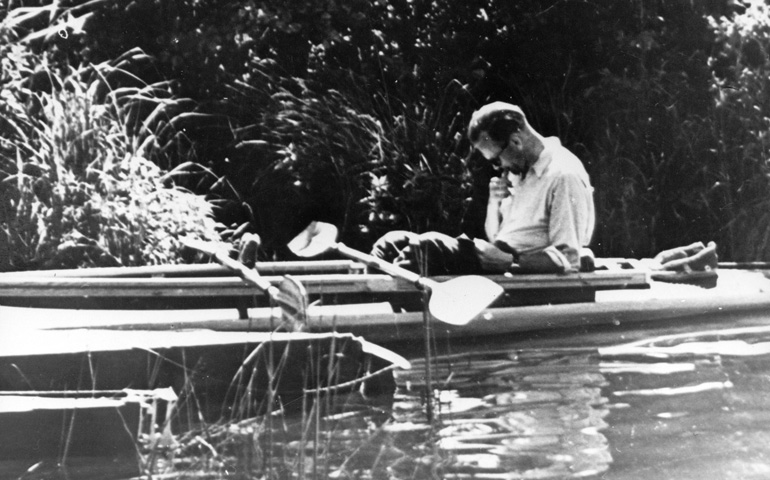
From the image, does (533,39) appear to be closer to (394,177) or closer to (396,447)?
(394,177)

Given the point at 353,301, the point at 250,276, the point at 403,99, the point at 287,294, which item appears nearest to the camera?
the point at 287,294

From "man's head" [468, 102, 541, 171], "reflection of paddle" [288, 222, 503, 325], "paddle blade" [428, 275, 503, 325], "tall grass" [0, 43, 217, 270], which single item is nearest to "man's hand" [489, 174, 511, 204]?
"man's head" [468, 102, 541, 171]

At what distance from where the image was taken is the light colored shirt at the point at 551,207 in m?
6.15

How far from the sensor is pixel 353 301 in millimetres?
6086

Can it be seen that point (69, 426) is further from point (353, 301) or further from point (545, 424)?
point (353, 301)

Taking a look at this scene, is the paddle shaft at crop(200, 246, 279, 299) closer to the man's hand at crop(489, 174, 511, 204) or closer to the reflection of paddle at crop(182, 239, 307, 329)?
the reflection of paddle at crop(182, 239, 307, 329)

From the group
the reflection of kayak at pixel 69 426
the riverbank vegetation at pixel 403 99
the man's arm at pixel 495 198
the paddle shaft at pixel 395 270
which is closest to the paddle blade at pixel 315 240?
the paddle shaft at pixel 395 270

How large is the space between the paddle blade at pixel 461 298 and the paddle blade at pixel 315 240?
38.0 inches

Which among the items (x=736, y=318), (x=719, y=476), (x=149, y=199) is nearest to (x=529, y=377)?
(x=719, y=476)

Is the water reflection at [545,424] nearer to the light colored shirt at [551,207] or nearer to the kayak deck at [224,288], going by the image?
the kayak deck at [224,288]

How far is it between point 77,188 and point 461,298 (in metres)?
3.03

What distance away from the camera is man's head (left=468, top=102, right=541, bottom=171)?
6.12 metres

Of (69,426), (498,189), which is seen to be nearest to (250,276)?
(498,189)

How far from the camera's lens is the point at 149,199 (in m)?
7.60
